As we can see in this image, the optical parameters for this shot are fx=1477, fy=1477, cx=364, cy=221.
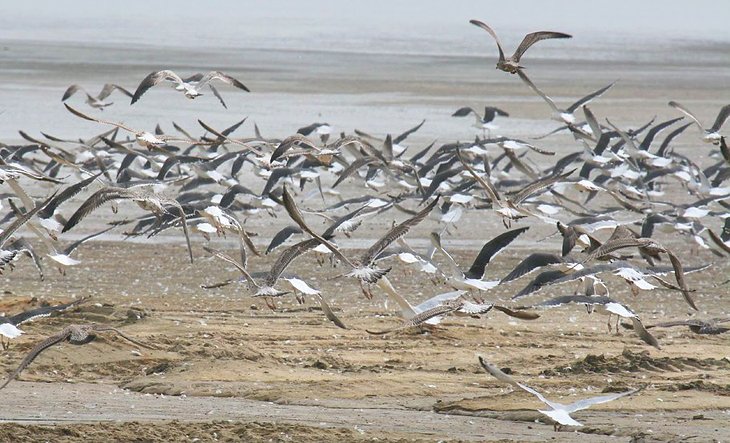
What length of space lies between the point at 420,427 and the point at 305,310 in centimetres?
467

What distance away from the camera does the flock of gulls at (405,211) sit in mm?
10711

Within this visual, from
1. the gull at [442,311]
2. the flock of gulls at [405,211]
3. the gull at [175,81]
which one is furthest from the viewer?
the gull at [175,81]

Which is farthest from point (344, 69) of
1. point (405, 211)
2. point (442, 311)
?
point (442, 311)

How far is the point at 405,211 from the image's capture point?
16.3m

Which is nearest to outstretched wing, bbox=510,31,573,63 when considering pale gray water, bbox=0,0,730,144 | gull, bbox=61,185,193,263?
gull, bbox=61,185,193,263

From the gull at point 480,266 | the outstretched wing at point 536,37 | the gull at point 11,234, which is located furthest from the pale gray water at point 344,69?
the gull at point 480,266

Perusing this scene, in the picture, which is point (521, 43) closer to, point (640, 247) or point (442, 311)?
point (640, 247)

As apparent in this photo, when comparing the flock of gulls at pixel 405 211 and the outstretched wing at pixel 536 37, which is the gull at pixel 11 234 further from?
the outstretched wing at pixel 536 37

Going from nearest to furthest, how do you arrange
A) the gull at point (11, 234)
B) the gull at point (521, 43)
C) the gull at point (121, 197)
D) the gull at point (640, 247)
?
the gull at point (640, 247) < the gull at point (11, 234) < the gull at point (121, 197) < the gull at point (521, 43)

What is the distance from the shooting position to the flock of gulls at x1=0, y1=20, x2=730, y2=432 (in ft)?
35.1

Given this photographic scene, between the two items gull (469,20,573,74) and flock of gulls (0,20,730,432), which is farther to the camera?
gull (469,20,573,74)

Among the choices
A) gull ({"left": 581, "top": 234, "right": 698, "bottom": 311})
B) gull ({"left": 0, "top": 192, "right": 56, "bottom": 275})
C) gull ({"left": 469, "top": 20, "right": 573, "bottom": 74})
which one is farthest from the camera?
gull ({"left": 469, "top": 20, "right": 573, "bottom": 74})

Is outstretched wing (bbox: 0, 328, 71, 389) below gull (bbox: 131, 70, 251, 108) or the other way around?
below

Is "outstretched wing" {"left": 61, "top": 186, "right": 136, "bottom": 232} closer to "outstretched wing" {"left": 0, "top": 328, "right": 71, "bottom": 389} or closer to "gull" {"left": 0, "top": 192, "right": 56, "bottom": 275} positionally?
"gull" {"left": 0, "top": 192, "right": 56, "bottom": 275}
